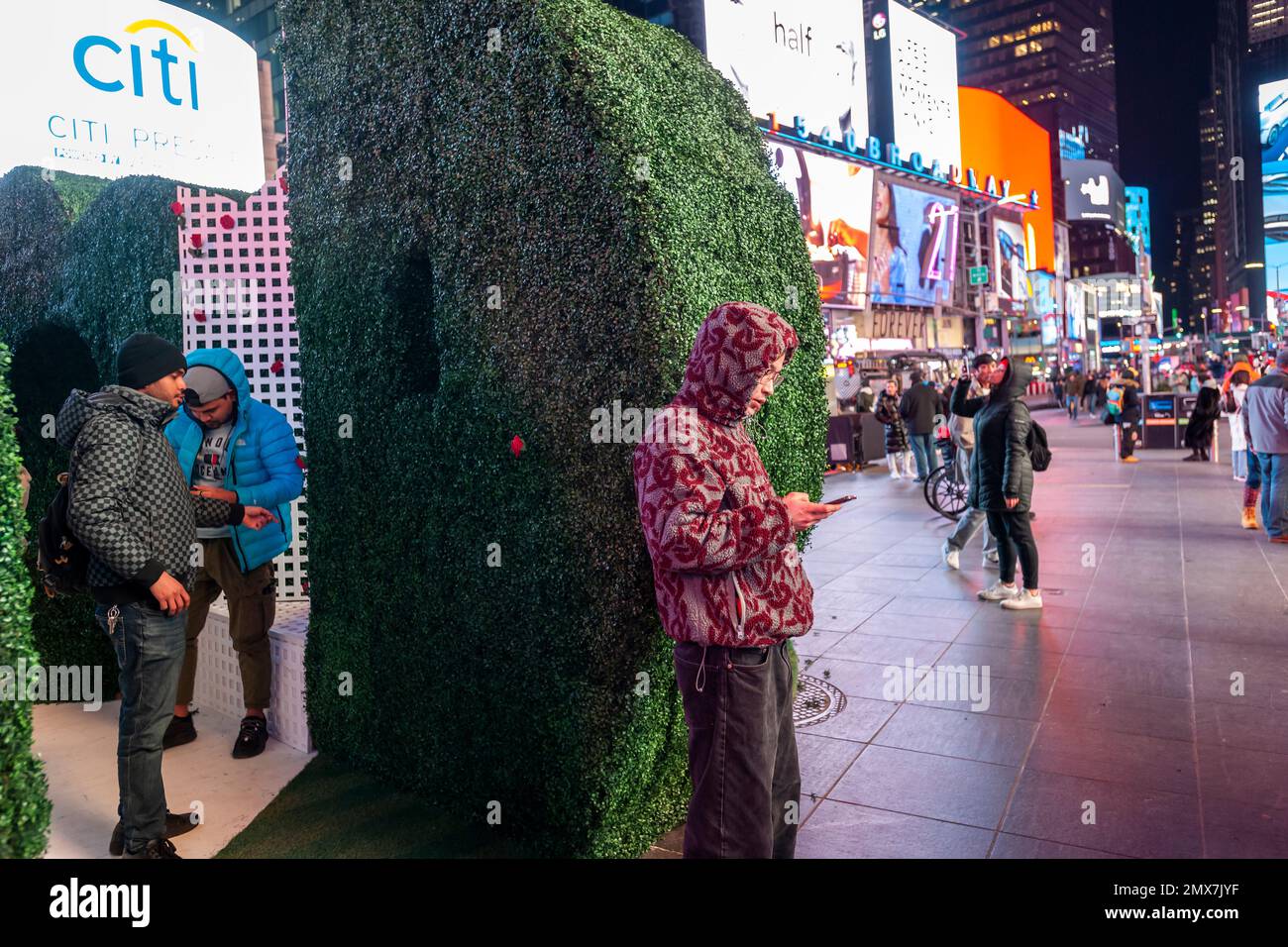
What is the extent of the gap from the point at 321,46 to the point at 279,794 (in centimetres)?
382

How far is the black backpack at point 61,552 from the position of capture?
3.30m

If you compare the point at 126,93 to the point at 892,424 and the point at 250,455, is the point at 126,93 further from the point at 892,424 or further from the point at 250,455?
the point at 892,424

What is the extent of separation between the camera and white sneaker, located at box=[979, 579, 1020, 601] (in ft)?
24.0

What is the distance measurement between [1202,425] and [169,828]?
18.9 m

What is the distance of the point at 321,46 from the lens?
4.36 meters

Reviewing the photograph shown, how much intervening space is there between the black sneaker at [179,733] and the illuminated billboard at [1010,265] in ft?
164

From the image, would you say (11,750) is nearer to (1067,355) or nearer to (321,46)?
(321,46)

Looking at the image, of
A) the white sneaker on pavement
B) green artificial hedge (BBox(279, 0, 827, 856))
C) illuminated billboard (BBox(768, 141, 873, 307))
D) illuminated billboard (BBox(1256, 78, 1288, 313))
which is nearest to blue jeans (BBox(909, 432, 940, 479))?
the white sneaker on pavement

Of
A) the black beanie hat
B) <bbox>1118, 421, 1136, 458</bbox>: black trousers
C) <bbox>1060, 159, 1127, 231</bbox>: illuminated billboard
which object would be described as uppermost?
<bbox>1060, 159, 1127, 231</bbox>: illuminated billboard

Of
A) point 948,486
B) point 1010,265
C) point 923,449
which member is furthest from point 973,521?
point 1010,265

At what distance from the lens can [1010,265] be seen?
51719 millimetres

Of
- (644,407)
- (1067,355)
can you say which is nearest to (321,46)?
(644,407)

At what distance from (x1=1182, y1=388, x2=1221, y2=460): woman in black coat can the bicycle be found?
25.6 feet

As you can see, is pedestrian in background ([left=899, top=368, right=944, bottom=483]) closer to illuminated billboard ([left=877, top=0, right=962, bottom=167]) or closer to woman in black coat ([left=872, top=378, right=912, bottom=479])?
woman in black coat ([left=872, top=378, right=912, bottom=479])
